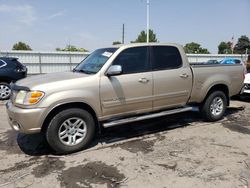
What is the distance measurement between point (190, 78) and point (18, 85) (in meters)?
3.54

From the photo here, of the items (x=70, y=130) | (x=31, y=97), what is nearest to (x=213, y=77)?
(x=70, y=130)

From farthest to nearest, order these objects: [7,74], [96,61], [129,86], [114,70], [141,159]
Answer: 1. [7,74]
2. [96,61]
3. [129,86]
4. [114,70]
5. [141,159]

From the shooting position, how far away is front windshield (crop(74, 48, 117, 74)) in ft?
16.9

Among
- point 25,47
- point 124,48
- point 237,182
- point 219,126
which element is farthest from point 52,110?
point 25,47

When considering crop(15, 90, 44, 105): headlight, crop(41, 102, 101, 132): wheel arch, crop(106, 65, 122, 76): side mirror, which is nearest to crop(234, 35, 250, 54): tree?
crop(106, 65, 122, 76): side mirror

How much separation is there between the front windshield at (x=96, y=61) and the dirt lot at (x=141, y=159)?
1417mm

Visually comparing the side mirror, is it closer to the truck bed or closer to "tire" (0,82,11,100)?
the truck bed

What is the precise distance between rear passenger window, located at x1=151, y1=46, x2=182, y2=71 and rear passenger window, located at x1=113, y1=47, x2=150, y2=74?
20 cm

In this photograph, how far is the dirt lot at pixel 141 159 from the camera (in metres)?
3.74

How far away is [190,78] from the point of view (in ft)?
19.7

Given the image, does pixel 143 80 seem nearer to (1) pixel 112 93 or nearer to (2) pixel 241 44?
(1) pixel 112 93

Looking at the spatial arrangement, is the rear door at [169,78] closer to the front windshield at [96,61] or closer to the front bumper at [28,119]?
the front windshield at [96,61]

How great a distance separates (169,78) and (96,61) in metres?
1.55

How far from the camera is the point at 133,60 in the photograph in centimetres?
536
